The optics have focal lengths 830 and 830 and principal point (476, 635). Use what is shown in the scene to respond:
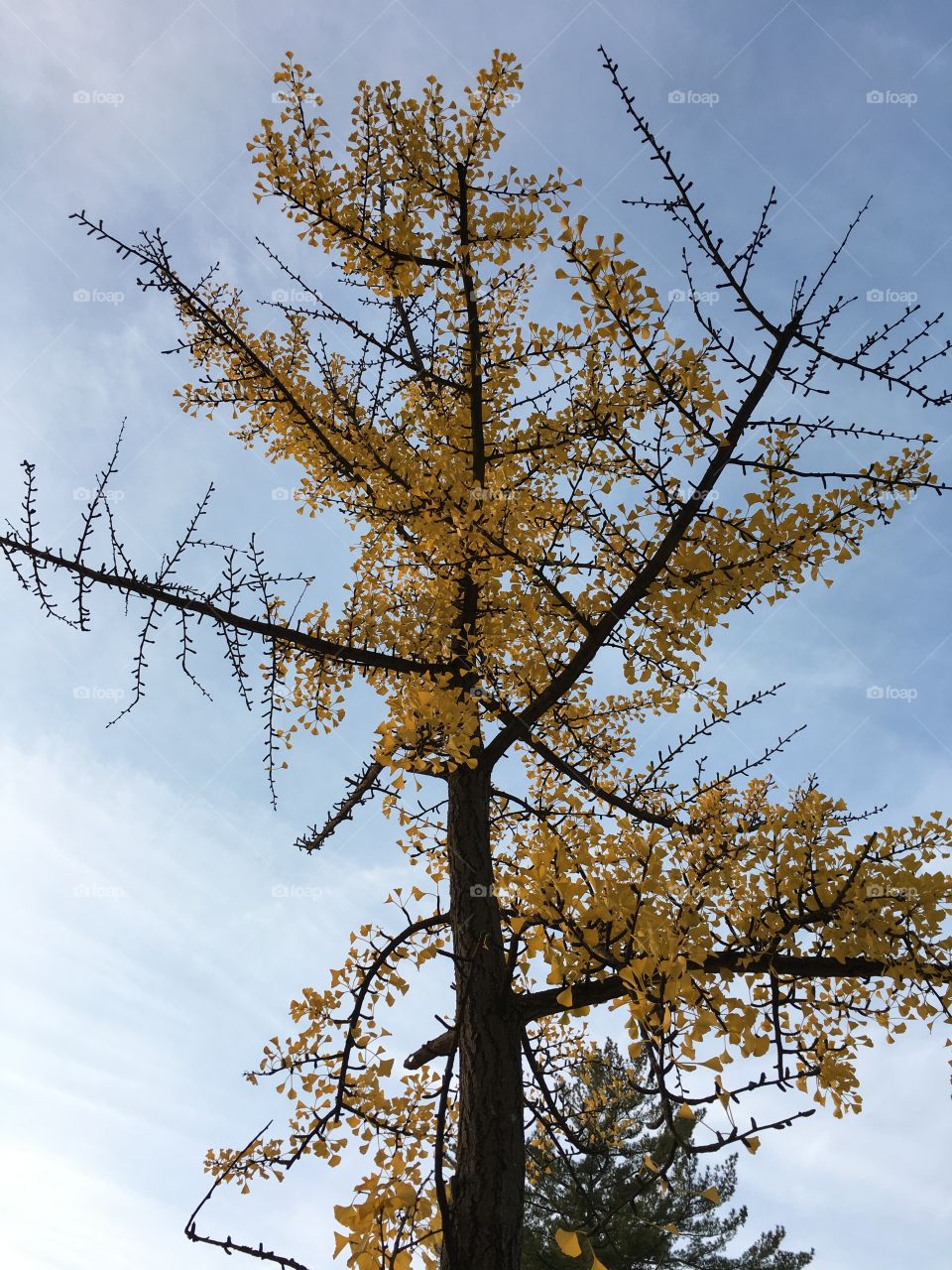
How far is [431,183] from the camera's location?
4320 millimetres

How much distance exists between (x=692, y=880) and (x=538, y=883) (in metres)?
1.07

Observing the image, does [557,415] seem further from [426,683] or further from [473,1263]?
[473,1263]

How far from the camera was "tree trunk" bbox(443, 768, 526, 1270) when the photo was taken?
137 inches

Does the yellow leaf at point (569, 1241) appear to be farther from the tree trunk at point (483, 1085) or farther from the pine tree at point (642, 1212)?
the pine tree at point (642, 1212)

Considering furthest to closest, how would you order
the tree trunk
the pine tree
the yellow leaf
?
the pine tree
the tree trunk
the yellow leaf

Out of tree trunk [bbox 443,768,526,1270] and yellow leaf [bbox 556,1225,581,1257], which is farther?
tree trunk [bbox 443,768,526,1270]

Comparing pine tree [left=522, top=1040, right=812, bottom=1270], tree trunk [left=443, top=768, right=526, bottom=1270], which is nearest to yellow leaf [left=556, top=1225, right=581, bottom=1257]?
tree trunk [left=443, top=768, right=526, bottom=1270]

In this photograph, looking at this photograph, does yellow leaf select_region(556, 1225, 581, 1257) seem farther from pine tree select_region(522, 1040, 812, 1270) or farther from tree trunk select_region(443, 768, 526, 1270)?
pine tree select_region(522, 1040, 812, 1270)

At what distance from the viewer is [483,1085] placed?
152 inches

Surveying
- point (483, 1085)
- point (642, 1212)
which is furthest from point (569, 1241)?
point (642, 1212)

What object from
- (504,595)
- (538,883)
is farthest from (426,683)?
(538,883)

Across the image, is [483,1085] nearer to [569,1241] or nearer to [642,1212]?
[569,1241]

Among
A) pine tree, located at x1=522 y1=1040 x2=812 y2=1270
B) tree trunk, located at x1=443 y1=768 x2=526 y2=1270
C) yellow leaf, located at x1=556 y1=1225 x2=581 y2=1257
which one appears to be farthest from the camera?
pine tree, located at x1=522 y1=1040 x2=812 y2=1270

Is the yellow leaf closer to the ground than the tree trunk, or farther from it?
closer to the ground
